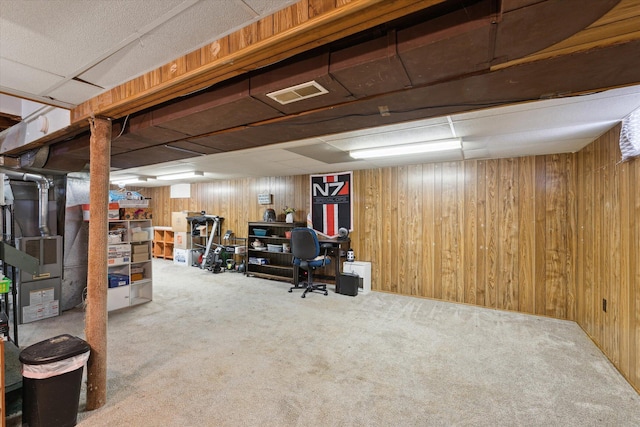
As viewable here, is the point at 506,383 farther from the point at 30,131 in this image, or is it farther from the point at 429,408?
the point at 30,131

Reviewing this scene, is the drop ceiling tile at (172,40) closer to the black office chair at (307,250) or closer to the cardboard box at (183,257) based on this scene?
the black office chair at (307,250)

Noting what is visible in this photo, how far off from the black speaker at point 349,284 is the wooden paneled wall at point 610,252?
113 inches

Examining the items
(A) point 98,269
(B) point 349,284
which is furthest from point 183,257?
(A) point 98,269

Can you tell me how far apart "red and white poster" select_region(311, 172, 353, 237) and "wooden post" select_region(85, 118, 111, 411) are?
12.4 feet

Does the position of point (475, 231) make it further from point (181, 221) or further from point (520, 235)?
point (181, 221)

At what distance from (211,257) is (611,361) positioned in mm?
6673

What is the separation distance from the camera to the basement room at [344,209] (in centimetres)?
128

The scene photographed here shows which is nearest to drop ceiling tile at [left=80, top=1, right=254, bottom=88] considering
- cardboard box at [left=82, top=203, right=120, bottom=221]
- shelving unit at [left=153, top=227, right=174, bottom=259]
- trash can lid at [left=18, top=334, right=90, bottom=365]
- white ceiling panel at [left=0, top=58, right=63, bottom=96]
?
white ceiling panel at [left=0, top=58, right=63, bottom=96]

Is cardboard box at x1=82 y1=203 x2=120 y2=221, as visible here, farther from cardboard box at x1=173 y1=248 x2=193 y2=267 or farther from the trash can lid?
cardboard box at x1=173 y1=248 x2=193 y2=267

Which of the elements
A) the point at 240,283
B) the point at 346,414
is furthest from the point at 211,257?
the point at 346,414

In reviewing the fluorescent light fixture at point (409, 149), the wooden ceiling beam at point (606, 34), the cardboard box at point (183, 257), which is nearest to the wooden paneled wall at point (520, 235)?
the fluorescent light fixture at point (409, 149)

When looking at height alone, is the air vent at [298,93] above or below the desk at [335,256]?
above

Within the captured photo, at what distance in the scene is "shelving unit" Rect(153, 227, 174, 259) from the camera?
8258 mm

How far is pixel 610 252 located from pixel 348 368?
106 inches
